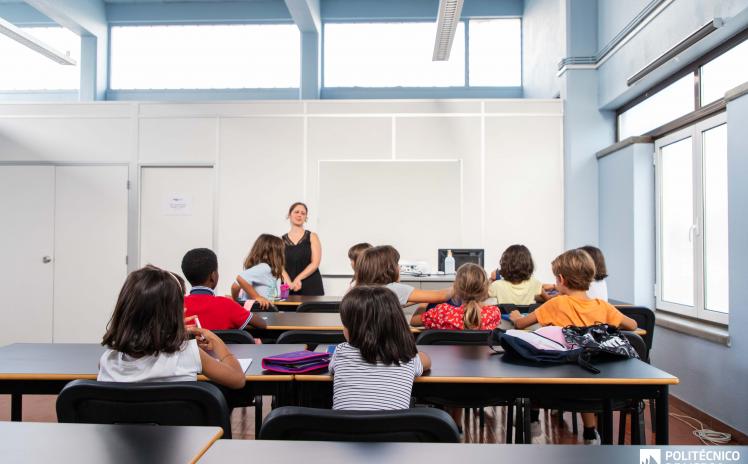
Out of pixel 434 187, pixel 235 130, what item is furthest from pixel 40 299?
pixel 434 187

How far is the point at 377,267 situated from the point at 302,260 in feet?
6.41

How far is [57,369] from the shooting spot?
192 cm

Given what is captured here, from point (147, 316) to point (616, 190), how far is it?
452cm

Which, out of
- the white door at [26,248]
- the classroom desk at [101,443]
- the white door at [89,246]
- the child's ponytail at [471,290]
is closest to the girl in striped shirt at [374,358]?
the classroom desk at [101,443]

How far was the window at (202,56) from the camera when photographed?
7871mm

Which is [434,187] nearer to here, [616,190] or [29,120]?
[616,190]

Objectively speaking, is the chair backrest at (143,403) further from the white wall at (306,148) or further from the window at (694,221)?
the white wall at (306,148)

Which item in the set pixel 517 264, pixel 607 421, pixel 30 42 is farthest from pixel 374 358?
pixel 30 42

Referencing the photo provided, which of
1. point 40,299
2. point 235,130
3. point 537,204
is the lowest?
→ point 40,299

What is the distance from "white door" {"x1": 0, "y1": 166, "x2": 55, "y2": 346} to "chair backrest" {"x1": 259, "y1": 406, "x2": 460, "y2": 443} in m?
5.83

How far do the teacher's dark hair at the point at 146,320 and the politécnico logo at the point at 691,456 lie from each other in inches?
49.2

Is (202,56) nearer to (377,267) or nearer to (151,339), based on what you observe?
(377,267)

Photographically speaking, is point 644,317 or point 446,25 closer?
point 644,317

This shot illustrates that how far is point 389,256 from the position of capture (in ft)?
9.66
